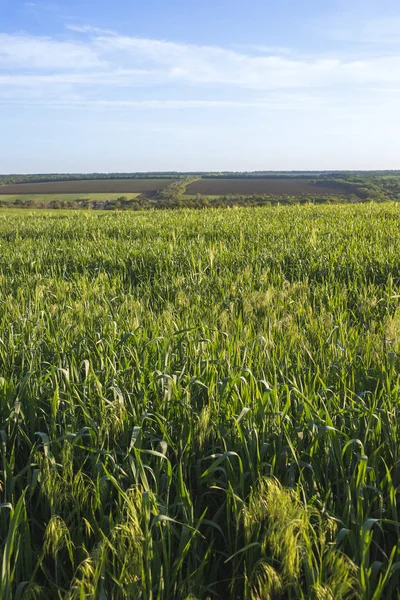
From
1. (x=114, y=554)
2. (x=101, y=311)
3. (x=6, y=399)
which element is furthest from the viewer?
(x=101, y=311)

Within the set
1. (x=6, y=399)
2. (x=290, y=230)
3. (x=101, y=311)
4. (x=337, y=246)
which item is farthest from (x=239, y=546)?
(x=290, y=230)

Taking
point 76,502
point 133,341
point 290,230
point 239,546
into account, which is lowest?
point 239,546

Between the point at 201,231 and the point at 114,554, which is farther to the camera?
the point at 201,231

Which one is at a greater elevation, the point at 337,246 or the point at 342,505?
the point at 337,246

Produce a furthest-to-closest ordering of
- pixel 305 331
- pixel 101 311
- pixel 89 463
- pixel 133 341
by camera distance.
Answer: pixel 101 311 < pixel 305 331 < pixel 133 341 < pixel 89 463

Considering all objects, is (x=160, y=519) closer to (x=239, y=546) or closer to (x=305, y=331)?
(x=239, y=546)

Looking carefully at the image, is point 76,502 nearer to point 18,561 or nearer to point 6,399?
point 18,561

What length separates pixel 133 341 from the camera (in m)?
2.84

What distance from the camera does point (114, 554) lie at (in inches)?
52.3

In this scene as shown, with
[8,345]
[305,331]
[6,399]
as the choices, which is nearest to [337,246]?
[305,331]

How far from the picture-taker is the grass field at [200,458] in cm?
129

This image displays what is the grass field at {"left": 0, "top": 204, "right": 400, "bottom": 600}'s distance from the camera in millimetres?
1285

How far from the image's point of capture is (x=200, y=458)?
1816 millimetres

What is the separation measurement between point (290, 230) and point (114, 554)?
745cm
